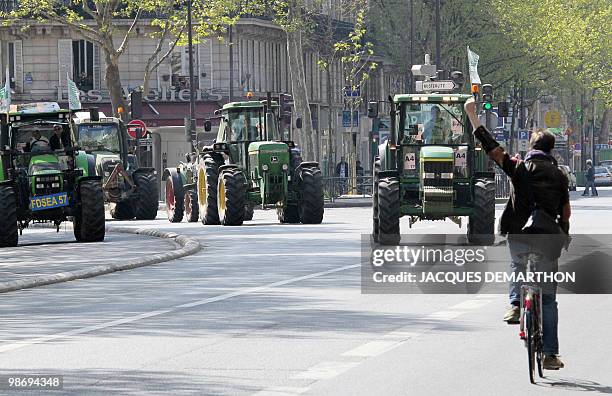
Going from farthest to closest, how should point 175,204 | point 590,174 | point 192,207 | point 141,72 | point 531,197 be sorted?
1. point 141,72
2. point 590,174
3. point 175,204
4. point 192,207
5. point 531,197

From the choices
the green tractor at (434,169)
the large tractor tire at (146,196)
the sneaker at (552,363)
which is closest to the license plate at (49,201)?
the green tractor at (434,169)

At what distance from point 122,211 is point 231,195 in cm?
983

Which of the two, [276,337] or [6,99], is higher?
[6,99]

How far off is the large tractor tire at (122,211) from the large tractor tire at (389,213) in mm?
20378

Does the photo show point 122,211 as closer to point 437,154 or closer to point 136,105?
point 136,105

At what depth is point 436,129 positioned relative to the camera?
103 ft

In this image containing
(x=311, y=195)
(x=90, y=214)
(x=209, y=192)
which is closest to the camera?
(x=90, y=214)

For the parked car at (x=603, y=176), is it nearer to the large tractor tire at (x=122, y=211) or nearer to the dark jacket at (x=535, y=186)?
the large tractor tire at (x=122, y=211)

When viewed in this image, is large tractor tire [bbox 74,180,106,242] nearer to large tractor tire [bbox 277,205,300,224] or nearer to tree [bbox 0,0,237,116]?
large tractor tire [bbox 277,205,300,224]

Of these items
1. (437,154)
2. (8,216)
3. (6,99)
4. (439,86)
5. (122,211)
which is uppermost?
(439,86)

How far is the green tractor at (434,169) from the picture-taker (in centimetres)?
2994

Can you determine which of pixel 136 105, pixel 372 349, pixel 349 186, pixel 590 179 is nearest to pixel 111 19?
pixel 136 105

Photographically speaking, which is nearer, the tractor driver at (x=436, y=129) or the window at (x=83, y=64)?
the tractor driver at (x=436, y=129)

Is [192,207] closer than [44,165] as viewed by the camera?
No
